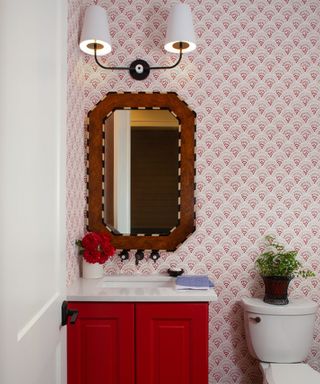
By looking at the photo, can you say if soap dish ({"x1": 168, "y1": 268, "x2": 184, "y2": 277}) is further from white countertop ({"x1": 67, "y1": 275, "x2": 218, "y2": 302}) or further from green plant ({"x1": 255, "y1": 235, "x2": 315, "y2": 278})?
green plant ({"x1": 255, "y1": 235, "x2": 315, "y2": 278})

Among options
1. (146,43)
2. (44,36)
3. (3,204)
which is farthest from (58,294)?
(146,43)

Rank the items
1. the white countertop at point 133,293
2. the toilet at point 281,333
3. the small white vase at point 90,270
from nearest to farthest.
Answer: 1. the white countertop at point 133,293
2. the toilet at point 281,333
3. the small white vase at point 90,270

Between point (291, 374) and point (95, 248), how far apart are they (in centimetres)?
119

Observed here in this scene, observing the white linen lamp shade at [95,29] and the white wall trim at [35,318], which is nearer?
the white wall trim at [35,318]

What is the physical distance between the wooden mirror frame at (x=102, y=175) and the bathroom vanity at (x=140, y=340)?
53 centimetres

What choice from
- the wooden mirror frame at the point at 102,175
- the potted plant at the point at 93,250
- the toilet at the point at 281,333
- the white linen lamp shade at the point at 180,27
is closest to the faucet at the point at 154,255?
the wooden mirror frame at the point at 102,175

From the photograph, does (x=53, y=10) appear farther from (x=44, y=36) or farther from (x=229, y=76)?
(x=229, y=76)

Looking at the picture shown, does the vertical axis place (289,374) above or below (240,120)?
below

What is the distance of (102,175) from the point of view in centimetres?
259

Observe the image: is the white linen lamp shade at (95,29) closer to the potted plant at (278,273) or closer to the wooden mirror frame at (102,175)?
the wooden mirror frame at (102,175)

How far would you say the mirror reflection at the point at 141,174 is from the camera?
8.46ft

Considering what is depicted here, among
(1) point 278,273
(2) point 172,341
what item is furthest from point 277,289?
(2) point 172,341

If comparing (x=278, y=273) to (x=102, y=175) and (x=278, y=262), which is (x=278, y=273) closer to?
(x=278, y=262)

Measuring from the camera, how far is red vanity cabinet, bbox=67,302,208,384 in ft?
6.83
